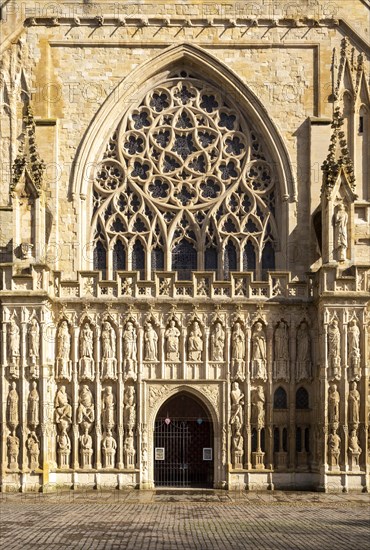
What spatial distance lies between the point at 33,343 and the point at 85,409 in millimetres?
2102

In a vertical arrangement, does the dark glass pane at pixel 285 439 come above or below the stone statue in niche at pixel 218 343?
below

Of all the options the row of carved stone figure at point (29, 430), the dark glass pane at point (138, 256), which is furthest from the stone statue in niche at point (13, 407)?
the dark glass pane at point (138, 256)

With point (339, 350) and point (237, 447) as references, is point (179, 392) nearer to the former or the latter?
point (237, 447)

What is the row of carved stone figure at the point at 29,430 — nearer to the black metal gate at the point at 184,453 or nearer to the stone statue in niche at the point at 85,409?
the stone statue in niche at the point at 85,409

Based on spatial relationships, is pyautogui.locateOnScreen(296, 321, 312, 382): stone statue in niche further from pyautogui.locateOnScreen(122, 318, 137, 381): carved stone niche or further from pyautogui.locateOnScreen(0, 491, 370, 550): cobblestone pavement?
pyautogui.locateOnScreen(122, 318, 137, 381): carved stone niche

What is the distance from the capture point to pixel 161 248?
3178 centimetres

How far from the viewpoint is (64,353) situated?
29516 millimetres

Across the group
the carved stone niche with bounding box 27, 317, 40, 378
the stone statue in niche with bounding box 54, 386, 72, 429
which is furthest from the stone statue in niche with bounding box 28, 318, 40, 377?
the stone statue in niche with bounding box 54, 386, 72, 429

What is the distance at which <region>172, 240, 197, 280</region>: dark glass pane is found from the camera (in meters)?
31.8

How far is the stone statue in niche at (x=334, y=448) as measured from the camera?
28734 mm

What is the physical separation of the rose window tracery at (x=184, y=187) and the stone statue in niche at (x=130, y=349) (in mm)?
2476

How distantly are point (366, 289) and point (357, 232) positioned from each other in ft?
7.69

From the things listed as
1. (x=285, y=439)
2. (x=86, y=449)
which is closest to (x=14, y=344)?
(x=86, y=449)

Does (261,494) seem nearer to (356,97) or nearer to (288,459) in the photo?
(288,459)
